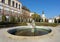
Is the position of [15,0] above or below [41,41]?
above

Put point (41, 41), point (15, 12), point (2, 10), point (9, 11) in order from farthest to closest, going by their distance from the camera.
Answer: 1. point (15, 12)
2. point (9, 11)
3. point (2, 10)
4. point (41, 41)

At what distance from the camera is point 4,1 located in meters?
41.2

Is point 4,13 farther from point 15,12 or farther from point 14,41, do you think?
point 14,41

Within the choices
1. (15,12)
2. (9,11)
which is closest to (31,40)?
(9,11)

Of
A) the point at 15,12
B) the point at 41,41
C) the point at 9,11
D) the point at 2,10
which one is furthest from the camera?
the point at 15,12

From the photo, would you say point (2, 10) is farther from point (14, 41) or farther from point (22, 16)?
point (14, 41)

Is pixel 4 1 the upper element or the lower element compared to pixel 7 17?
upper

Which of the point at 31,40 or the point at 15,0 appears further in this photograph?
the point at 15,0

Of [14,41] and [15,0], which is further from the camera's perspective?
[15,0]

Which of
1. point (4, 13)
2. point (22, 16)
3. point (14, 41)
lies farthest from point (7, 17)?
point (14, 41)

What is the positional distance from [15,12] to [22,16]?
3.66m

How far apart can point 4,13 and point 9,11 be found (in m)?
3.29

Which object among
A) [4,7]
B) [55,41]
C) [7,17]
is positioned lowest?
[55,41]

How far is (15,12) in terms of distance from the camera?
156 ft
